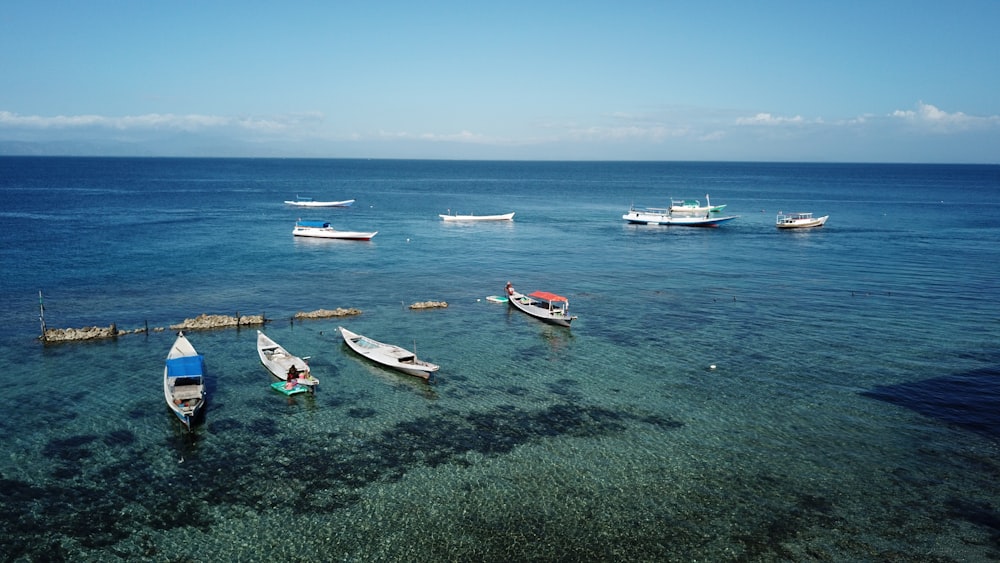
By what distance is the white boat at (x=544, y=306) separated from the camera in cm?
5291

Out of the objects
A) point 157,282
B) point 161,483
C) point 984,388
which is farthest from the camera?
point 157,282

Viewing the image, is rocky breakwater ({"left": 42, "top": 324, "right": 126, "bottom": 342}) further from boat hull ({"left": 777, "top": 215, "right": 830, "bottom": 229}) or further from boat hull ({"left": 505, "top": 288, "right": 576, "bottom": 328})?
boat hull ({"left": 777, "top": 215, "right": 830, "bottom": 229})

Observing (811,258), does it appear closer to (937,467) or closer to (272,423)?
(937,467)

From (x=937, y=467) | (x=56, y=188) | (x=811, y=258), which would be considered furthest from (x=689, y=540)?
(x=56, y=188)

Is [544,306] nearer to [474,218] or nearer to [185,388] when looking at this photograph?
[185,388]

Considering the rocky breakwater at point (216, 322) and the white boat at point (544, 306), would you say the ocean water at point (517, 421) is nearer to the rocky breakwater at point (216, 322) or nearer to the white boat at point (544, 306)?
the rocky breakwater at point (216, 322)

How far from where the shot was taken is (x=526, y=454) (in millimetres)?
30578

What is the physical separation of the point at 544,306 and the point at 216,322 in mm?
27336

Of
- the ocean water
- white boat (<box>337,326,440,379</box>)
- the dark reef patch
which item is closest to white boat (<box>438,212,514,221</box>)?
the ocean water

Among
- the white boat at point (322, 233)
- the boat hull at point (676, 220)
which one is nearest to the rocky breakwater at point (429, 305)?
the white boat at point (322, 233)

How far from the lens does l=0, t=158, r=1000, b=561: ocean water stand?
24484mm

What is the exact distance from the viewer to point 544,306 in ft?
185

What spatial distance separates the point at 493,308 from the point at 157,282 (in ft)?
119

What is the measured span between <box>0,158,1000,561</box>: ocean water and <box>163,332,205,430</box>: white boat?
95 centimetres
